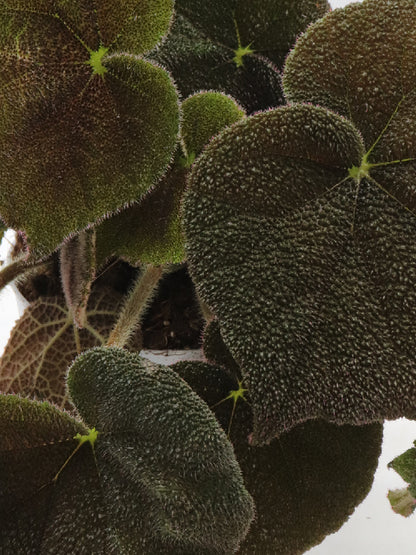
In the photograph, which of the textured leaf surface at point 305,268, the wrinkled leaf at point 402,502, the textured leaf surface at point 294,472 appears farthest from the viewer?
the wrinkled leaf at point 402,502

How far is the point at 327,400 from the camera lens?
0.36 metres

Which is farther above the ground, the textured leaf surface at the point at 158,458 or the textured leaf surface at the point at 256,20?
the textured leaf surface at the point at 256,20

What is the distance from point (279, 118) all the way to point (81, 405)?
238mm

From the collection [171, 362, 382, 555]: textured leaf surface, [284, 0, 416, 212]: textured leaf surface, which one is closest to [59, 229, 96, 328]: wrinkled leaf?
[171, 362, 382, 555]: textured leaf surface

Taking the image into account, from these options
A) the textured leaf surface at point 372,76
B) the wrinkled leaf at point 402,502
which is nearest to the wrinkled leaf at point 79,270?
the textured leaf surface at point 372,76

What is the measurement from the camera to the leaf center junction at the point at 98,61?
427 mm

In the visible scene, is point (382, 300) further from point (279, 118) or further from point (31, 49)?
point (31, 49)

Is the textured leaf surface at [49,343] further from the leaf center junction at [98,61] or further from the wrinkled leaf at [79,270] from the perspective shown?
the leaf center junction at [98,61]

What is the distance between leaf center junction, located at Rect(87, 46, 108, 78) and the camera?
0.43m

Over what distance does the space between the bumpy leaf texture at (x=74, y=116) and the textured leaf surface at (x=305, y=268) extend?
68mm

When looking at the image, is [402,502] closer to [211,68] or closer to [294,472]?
[294,472]

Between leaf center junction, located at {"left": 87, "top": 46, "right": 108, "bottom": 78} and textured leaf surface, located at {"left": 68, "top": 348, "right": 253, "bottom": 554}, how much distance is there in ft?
0.63

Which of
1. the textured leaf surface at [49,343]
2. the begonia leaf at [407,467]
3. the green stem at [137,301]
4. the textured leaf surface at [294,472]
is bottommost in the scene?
the begonia leaf at [407,467]

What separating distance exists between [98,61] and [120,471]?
28 cm
